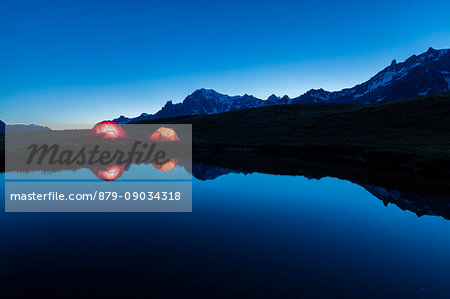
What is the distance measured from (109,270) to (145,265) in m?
1.06

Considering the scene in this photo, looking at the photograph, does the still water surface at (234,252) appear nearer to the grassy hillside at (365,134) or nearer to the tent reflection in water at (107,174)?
the tent reflection in water at (107,174)

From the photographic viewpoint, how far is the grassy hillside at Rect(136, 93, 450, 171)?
32.5 m

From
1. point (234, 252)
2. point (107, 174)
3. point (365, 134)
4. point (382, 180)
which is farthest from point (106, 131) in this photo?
point (365, 134)

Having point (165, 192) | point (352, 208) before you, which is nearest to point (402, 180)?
point (352, 208)

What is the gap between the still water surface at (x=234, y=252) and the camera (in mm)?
6895

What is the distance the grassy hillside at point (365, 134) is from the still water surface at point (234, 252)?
21292 mm

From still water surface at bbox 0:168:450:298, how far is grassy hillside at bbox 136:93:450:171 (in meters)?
21.3

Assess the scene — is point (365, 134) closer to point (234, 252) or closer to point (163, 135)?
point (163, 135)

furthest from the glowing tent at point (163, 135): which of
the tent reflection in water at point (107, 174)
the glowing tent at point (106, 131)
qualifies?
the tent reflection in water at point (107, 174)

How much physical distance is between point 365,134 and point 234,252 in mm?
51673

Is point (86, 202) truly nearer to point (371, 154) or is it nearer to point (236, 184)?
point (236, 184)

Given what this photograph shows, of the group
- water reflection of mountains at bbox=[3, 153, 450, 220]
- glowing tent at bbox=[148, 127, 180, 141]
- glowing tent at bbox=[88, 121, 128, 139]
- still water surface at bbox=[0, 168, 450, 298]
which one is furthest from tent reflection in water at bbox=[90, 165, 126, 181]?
glowing tent at bbox=[148, 127, 180, 141]

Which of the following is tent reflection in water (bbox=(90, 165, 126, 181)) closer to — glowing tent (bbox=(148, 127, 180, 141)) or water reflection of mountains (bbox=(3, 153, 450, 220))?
water reflection of mountains (bbox=(3, 153, 450, 220))

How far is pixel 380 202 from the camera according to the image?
52.0 ft
